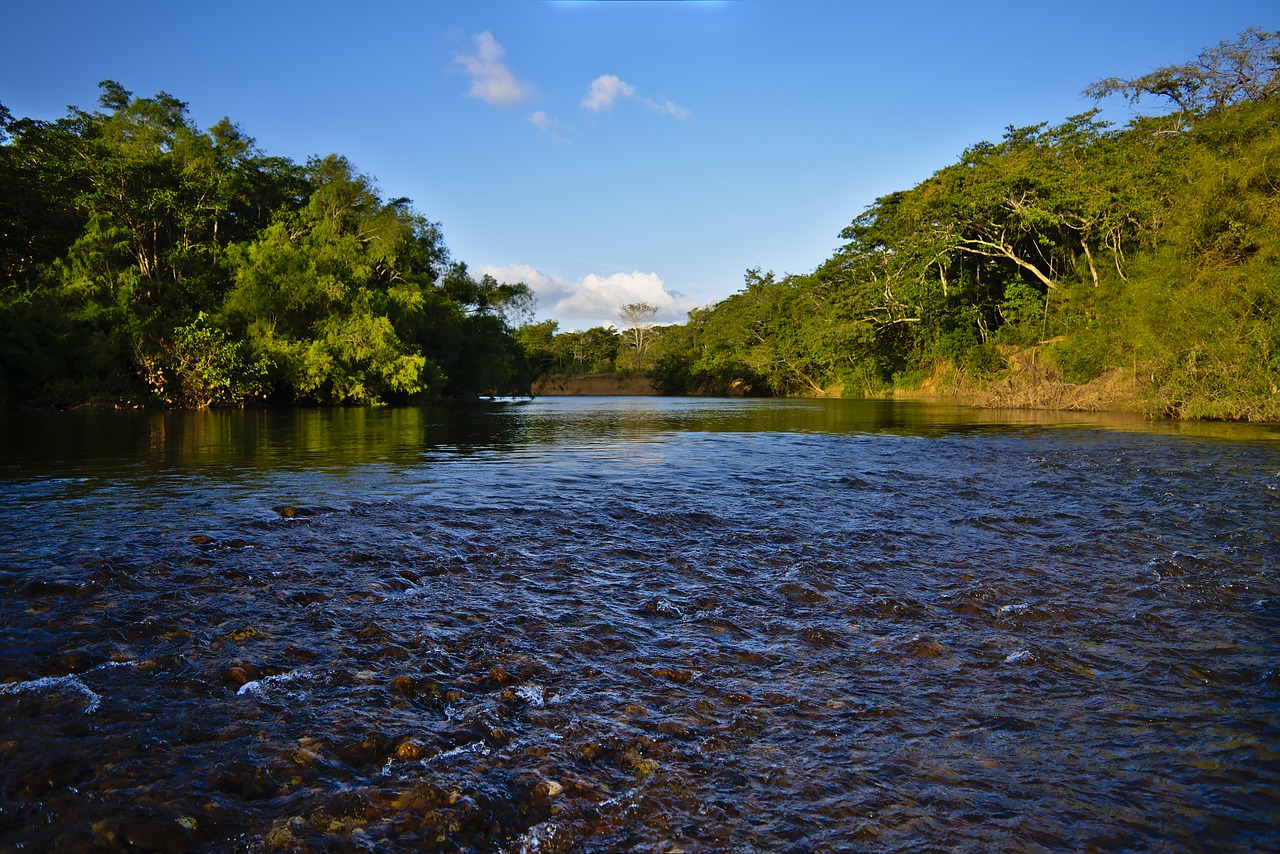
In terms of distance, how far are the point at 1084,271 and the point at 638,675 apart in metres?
42.8

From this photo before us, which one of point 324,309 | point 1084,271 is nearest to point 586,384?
point 324,309

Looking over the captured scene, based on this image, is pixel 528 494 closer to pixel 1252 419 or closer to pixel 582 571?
pixel 582 571

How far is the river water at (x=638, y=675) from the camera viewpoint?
252 centimetres

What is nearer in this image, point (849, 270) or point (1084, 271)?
point (1084, 271)

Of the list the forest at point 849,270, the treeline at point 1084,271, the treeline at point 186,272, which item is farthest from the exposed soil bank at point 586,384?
the treeline at point 186,272

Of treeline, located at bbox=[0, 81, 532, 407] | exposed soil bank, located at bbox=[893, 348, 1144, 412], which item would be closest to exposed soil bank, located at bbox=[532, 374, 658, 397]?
treeline, located at bbox=[0, 81, 532, 407]

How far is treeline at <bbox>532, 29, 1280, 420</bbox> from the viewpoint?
2067 centimetres

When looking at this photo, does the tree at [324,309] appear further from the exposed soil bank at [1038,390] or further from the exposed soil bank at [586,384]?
the exposed soil bank at [586,384]

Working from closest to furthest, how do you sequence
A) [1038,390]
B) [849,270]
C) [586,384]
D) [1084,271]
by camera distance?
[1038,390] < [1084,271] < [849,270] < [586,384]

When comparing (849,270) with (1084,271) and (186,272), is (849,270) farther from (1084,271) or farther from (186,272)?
(186,272)

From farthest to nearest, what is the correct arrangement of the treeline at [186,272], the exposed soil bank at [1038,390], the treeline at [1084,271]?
the treeline at [186,272], the exposed soil bank at [1038,390], the treeline at [1084,271]

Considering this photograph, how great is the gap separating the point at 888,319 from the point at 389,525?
A: 4858cm

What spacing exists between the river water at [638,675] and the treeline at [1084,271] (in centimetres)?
1652

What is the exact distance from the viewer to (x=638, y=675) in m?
3.74
